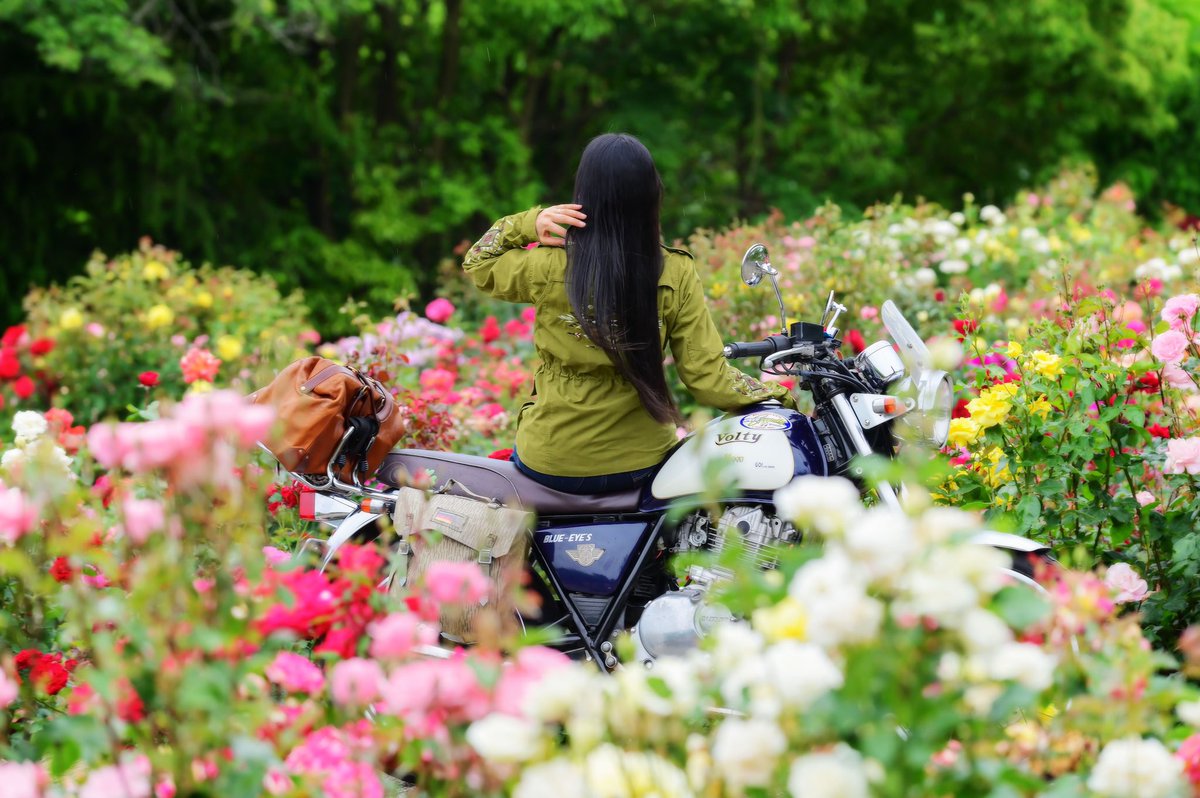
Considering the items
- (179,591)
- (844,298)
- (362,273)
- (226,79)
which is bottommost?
(362,273)

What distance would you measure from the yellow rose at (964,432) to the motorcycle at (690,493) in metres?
0.23

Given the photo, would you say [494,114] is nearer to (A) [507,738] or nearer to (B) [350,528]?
(B) [350,528]

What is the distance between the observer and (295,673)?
5.58 ft

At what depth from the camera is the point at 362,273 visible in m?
12.9

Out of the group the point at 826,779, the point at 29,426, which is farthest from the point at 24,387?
the point at 826,779

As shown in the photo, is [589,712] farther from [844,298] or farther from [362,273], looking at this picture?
[362,273]

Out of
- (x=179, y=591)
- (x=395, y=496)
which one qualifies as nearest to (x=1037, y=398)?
(x=395, y=496)

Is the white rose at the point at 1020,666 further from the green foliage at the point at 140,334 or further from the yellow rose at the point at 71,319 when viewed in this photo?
the yellow rose at the point at 71,319

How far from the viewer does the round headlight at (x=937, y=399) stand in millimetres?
2717

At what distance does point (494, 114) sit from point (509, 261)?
11.6 m

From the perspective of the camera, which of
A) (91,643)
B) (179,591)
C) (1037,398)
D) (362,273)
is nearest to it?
(179,591)

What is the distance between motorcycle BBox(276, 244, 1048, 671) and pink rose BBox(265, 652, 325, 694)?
1252 mm

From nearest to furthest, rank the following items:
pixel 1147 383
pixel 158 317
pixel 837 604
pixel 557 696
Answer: pixel 837 604, pixel 557 696, pixel 1147 383, pixel 158 317

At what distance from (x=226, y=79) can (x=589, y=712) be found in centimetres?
1314
